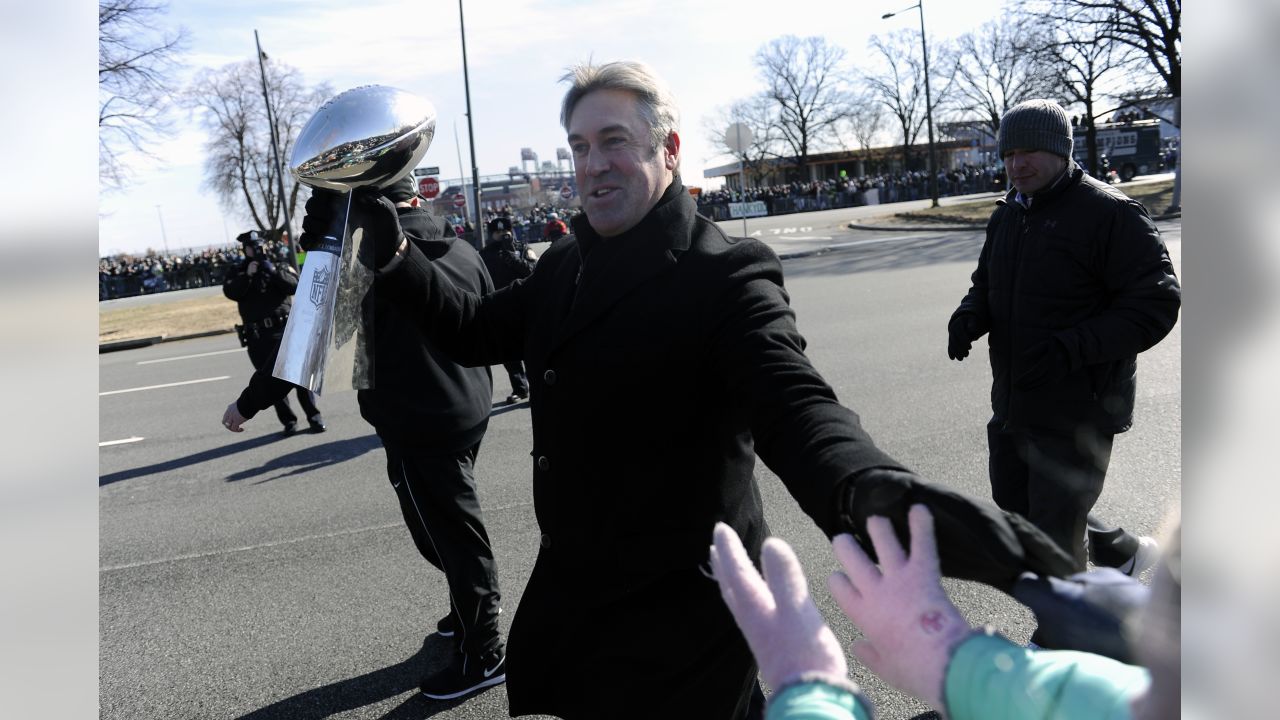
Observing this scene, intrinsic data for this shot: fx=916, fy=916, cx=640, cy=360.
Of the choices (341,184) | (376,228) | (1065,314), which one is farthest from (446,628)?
(1065,314)

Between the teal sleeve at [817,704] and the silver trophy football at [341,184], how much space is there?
1224mm

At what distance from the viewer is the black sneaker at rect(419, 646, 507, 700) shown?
339 centimetres

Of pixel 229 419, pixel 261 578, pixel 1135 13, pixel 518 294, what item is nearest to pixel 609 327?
pixel 518 294

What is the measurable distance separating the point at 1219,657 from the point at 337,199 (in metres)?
1.79

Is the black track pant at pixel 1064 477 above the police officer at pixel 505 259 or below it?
below

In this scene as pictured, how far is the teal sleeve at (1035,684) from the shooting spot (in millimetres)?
864

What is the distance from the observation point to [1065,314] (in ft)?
10.2

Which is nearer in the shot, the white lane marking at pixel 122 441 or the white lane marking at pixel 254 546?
the white lane marking at pixel 254 546

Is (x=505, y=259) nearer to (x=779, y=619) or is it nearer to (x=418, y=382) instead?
(x=418, y=382)

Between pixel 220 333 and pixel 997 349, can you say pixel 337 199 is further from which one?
pixel 220 333

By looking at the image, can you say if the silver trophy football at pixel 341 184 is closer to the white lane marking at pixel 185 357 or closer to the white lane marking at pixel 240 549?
the white lane marking at pixel 240 549

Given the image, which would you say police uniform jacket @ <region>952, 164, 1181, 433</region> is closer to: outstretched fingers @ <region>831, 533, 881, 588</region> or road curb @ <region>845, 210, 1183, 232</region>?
outstretched fingers @ <region>831, 533, 881, 588</region>

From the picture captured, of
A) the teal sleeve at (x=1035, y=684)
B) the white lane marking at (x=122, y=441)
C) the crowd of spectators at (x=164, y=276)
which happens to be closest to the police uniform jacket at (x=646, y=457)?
the teal sleeve at (x=1035, y=684)

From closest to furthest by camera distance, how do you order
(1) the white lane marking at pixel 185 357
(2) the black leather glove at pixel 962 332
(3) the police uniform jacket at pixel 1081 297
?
(3) the police uniform jacket at pixel 1081 297 → (2) the black leather glove at pixel 962 332 → (1) the white lane marking at pixel 185 357
